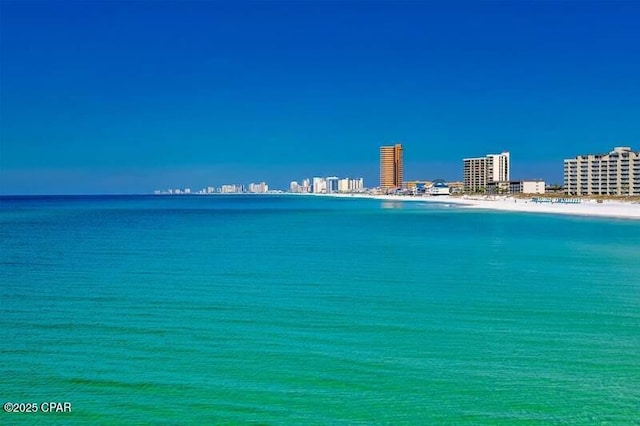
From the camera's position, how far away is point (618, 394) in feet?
23.6

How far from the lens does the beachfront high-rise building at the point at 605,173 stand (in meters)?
106

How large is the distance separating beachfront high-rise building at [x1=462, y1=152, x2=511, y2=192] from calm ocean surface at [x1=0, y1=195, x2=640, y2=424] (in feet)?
530

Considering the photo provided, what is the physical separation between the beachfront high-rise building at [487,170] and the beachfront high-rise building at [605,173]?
4948cm

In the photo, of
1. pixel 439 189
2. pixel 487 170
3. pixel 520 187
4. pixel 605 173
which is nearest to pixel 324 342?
pixel 605 173

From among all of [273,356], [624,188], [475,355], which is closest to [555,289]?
[475,355]

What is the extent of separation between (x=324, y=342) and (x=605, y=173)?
395 feet

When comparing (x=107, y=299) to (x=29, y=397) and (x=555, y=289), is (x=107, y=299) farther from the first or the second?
(x=555, y=289)

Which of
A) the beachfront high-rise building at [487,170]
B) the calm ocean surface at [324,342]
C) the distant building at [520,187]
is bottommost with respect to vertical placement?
the calm ocean surface at [324,342]

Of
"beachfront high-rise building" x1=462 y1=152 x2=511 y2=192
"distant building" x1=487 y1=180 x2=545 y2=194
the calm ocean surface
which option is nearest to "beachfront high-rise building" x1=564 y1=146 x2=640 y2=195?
"distant building" x1=487 y1=180 x2=545 y2=194

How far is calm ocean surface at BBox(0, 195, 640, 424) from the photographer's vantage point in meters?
6.92

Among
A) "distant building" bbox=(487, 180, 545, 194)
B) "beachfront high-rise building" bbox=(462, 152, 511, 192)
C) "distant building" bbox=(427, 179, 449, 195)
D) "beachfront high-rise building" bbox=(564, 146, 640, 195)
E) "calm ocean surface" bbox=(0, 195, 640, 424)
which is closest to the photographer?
"calm ocean surface" bbox=(0, 195, 640, 424)

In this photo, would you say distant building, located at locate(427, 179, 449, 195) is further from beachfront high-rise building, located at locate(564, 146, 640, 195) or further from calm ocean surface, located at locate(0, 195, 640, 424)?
calm ocean surface, located at locate(0, 195, 640, 424)

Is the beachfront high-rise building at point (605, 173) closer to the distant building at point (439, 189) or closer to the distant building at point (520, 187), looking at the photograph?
the distant building at point (520, 187)

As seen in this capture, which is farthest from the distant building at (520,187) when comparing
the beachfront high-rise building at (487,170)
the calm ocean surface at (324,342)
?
the calm ocean surface at (324,342)
